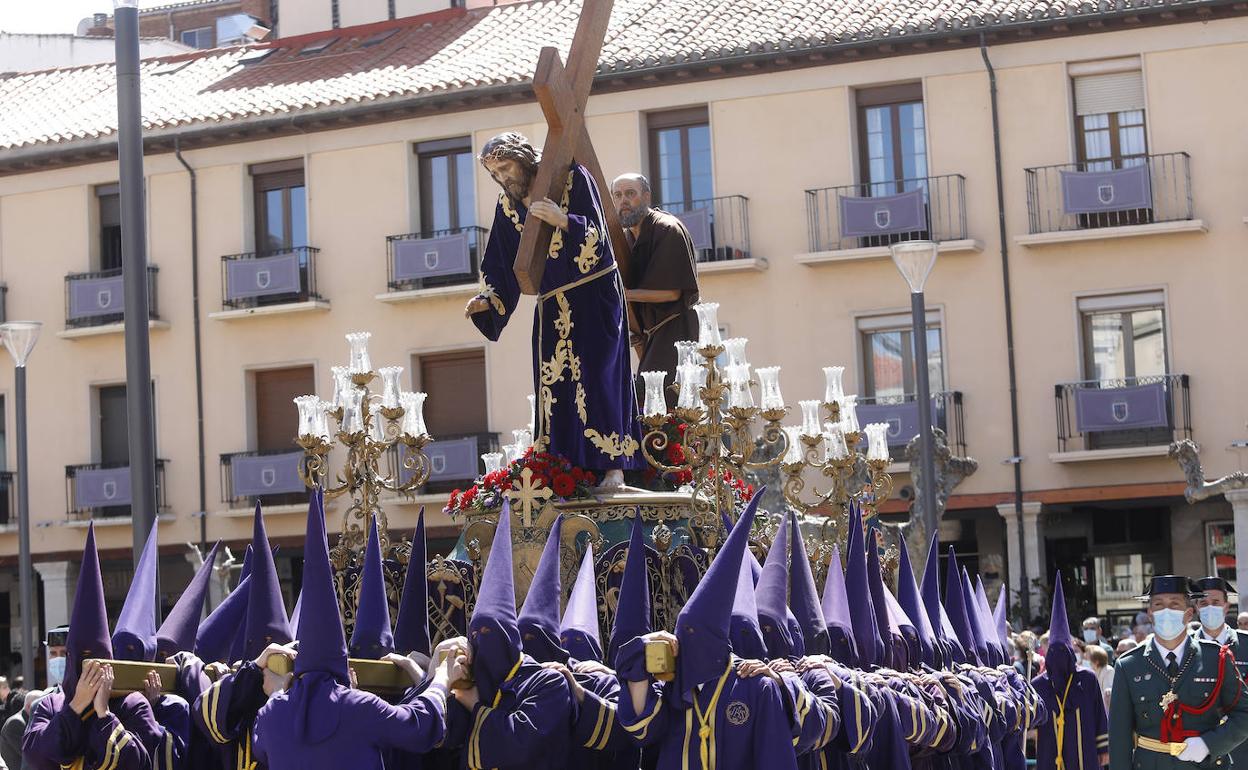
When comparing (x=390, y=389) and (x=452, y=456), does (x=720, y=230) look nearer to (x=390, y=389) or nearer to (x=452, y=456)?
(x=452, y=456)

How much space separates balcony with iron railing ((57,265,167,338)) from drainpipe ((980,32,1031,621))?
1194 centimetres

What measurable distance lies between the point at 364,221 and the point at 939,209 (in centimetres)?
803

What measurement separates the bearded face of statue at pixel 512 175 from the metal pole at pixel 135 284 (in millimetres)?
1717

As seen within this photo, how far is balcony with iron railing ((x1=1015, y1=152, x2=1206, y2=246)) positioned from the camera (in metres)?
24.9

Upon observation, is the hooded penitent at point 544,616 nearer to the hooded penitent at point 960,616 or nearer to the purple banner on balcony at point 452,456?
the hooded penitent at point 960,616

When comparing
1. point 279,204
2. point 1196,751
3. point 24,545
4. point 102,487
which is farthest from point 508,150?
point 102,487

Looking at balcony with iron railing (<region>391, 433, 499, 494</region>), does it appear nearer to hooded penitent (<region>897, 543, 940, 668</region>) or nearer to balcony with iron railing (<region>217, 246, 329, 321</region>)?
balcony with iron railing (<region>217, 246, 329, 321</region>)

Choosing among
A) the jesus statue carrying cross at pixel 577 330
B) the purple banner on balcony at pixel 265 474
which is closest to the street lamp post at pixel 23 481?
the purple banner on balcony at pixel 265 474

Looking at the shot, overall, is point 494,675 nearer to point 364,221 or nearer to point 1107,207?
point 1107,207

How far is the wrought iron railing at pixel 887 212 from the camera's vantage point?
25.6 metres

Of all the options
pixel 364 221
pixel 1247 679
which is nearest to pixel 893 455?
pixel 364 221

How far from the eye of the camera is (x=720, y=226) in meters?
26.6

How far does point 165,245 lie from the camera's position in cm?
2953

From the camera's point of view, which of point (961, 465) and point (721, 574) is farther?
point (961, 465)
